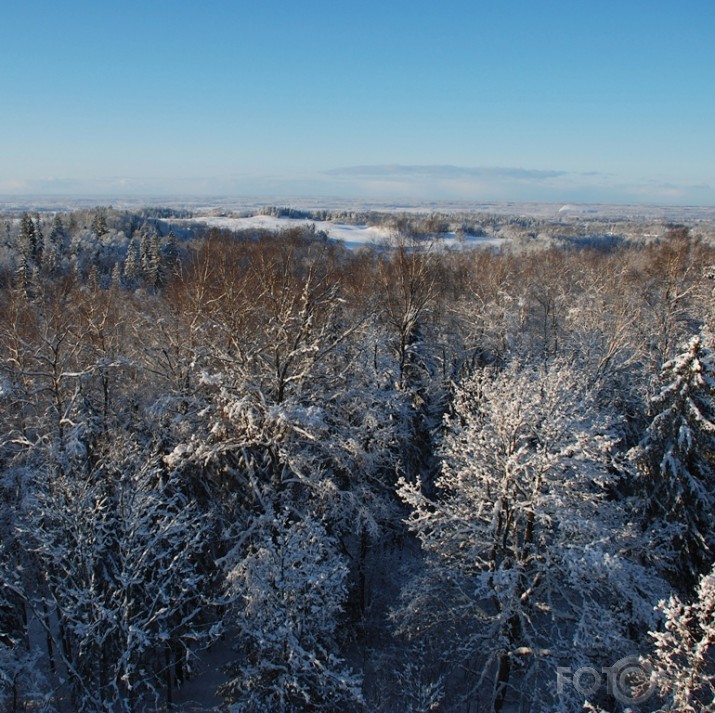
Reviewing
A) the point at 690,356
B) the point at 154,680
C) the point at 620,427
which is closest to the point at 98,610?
the point at 154,680

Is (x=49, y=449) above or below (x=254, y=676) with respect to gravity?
above

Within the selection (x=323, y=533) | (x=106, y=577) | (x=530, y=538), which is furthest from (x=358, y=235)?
(x=106, y=577)

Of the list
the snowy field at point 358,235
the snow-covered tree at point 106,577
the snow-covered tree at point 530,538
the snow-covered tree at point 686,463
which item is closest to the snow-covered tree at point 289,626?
the snow-covered tree at point 106,577

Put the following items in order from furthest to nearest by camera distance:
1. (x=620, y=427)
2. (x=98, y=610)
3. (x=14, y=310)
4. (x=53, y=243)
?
1. (x=53, y=243)
2. (x=620, y=427)
3. (x=14, y=310)
4. (x=98, y=610)

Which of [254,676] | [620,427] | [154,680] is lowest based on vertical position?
[154,680]

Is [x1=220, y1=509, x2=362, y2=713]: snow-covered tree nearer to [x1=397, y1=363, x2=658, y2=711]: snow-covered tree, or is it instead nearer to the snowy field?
[x1=397, y1=363, x2=658, y2=711]: snow-covered tree

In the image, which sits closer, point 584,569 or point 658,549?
point 584,569

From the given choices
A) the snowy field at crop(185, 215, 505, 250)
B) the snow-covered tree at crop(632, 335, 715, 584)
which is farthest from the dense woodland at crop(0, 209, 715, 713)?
the snowy field at crop(185, 215, 505, 250)

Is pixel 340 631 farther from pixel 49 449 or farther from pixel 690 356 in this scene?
pixel 690 356
